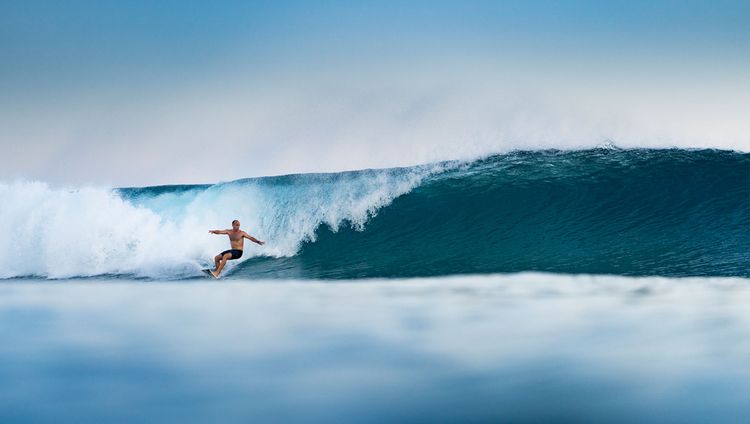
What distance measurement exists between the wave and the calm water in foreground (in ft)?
7.00

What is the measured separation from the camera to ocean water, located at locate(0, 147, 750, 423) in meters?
3.37

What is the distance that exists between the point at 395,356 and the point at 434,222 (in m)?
7.10

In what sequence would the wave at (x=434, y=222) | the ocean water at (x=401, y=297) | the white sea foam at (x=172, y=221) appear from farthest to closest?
the white sea foam at (x=172, y=221), the wave at (x=434, y=222), the ocean water at (x=401, y=297)

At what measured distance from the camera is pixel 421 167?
42.5ft

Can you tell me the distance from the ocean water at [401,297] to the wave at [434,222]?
0.05 meters

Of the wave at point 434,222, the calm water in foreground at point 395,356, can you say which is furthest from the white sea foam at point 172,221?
the calm water in foreground at point 395,356

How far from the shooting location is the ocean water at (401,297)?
3.37m

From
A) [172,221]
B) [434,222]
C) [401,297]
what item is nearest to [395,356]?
[401,297]

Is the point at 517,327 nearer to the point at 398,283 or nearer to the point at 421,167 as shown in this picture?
the point at 398,283

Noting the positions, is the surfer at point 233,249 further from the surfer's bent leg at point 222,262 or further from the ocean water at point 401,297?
the ocean water at point 401,297

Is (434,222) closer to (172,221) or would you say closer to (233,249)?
(233,249)

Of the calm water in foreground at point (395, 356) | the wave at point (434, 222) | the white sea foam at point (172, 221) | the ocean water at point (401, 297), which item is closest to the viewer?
the calm water in foreground at point (395, 356)

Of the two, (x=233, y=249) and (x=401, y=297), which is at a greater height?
(x=233, y=249)

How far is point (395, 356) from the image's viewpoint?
414 cm
